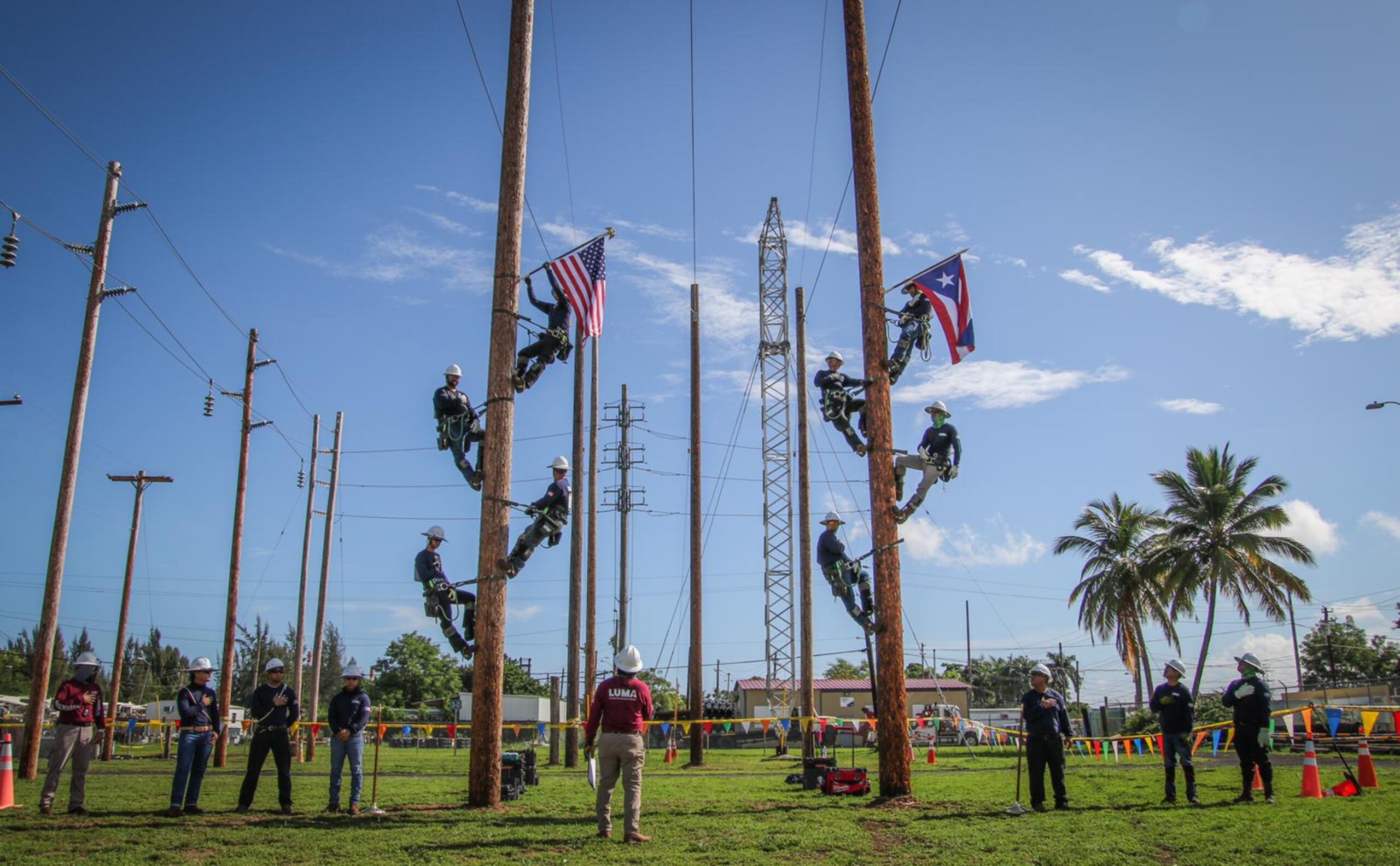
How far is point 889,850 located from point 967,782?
8369 mm

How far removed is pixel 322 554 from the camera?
28969mm

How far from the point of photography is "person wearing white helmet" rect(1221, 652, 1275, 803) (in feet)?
39.2

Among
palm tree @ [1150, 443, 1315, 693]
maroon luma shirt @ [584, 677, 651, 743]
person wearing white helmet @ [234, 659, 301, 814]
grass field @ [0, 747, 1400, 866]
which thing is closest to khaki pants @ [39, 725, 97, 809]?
grass field @ [0, 747, 1400, 866]

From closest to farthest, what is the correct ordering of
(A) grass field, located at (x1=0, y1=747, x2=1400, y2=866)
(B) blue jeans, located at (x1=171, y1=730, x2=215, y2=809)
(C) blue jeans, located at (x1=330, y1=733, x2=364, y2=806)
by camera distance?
(A) grass field, located at (x1=0, y1=747, x2=1400, y2=866)
(B) blue jeans, located at (x1=171, y1=730, x2=215, y2=809)
(C) blue jeans, located at (x1=330, y1=733, x2=364, y2=806)

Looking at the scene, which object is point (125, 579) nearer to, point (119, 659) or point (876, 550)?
point (119, 659)

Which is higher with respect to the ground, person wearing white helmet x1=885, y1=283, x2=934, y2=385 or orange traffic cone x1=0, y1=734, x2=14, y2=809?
person wearing white helmet x1=885, y1=283, x2=934, y2=385

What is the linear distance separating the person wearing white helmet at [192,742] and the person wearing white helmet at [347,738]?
1318 mm

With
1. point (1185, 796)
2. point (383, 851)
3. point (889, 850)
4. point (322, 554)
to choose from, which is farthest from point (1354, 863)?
point (322, 554)

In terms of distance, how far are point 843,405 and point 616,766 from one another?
5960mm

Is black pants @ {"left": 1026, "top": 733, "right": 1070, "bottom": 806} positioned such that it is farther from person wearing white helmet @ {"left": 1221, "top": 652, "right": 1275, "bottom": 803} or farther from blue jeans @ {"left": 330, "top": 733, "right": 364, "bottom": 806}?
blue jeans @ {"left": 330, "top": 733, "right": 364, "bottom": 806}

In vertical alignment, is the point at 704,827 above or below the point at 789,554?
below

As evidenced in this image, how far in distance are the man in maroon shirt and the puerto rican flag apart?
660cm

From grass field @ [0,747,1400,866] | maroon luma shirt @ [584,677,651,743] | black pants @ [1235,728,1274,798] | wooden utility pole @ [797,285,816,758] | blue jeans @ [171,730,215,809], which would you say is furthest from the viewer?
wooden utility pole @ [797,285,816,758]

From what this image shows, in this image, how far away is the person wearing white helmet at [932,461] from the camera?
41.9 feet
